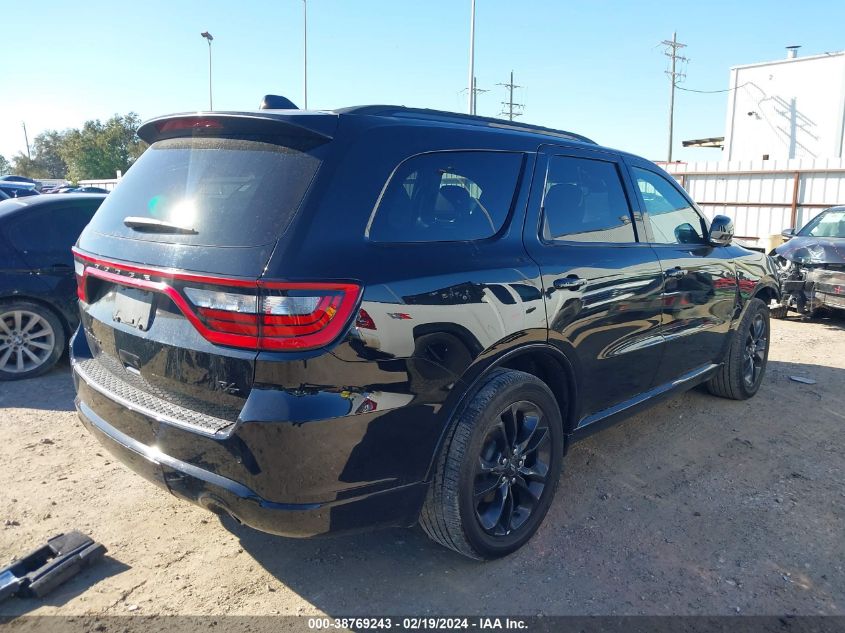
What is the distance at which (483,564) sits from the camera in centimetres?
289

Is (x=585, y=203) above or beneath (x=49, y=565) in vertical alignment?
above

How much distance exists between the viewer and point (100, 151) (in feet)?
181

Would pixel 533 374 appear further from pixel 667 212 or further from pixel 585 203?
pixel 667 212

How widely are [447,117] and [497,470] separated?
5.42ft

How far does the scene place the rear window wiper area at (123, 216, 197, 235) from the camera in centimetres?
238

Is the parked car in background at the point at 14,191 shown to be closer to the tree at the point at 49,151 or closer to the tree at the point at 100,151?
the tree at the point at 100,151

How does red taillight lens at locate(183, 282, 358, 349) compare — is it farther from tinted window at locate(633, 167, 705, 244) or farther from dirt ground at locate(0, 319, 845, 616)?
tinted window at locate(633, 167, 705, 244)

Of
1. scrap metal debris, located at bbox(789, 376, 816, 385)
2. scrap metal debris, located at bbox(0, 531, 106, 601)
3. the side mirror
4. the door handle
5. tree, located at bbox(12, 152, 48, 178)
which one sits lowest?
scrap metal debris, located at bbox(0, 531, 106, 601)

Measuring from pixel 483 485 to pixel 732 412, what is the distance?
3.02 meters

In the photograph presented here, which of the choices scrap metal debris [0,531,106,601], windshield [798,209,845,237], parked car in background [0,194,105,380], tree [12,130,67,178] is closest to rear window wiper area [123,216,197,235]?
scrap metal debris [0,531,106,601]

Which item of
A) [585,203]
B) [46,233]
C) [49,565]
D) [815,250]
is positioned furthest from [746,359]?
[46,233]

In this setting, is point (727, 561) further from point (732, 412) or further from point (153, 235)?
point (153, 235)

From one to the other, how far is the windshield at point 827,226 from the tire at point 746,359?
4526 mm

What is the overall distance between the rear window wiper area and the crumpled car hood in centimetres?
798
